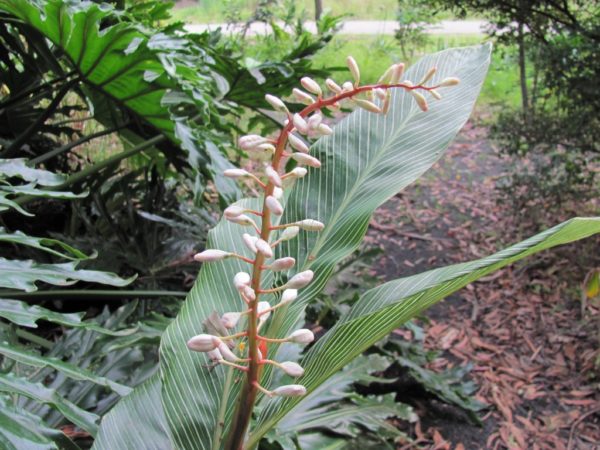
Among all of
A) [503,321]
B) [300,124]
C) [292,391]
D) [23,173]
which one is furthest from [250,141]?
[503,321]

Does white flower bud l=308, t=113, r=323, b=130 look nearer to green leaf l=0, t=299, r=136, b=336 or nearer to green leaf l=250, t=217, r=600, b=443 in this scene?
green leaf l=250, t=217, r=600, b=443

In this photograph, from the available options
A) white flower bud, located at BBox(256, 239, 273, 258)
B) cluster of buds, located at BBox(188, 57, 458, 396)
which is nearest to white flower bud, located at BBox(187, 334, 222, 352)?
cluster of buds, located at BBox(188, 57, 458, 396)

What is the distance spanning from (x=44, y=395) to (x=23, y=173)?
1.53 feet

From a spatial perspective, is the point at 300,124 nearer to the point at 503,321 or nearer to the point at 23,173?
the point at 23,173

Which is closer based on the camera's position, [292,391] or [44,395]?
[292,391]

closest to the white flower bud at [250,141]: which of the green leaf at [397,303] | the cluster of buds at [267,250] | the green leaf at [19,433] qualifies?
the cluster of buds at [267,250]

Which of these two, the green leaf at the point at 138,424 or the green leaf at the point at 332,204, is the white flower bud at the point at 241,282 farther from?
the green leaf at the point at 138,424

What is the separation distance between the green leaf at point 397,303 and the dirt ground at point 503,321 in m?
1.62

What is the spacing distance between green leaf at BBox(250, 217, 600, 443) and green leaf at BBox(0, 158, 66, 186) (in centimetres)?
69

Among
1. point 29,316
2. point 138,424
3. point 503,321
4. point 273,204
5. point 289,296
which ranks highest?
point 273,204

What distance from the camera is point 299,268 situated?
2.78ft

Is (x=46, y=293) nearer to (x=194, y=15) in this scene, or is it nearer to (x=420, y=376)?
(x=420, y=376)

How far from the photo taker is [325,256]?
0.85 metres

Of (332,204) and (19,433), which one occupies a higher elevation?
(332,204)
